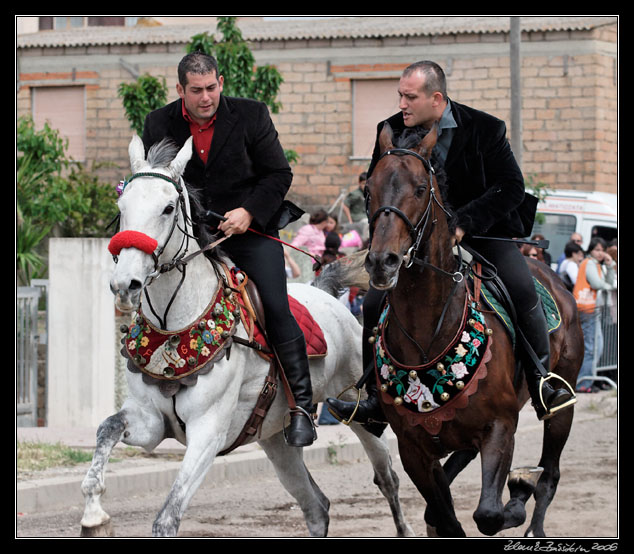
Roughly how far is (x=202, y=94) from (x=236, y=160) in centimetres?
48

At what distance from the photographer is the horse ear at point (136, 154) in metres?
6.53

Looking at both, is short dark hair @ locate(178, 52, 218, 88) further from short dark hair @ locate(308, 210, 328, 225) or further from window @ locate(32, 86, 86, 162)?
window @ locate(32, 86, 86, 162)

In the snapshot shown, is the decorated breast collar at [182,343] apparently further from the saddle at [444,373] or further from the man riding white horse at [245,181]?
the saddle at [444,373]

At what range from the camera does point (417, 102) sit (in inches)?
258

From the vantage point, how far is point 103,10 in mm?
9297

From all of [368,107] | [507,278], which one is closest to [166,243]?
[507,278]

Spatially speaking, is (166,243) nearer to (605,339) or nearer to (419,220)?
(419,220)

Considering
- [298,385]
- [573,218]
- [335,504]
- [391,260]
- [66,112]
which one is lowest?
[335,504]

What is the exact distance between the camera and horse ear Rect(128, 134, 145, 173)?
6527mm

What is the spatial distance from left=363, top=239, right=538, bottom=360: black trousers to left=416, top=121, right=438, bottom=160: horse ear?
1034 millimetres

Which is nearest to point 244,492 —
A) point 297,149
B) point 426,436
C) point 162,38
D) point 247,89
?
point 426,436

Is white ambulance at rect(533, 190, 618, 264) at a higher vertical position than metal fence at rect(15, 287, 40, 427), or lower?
higher

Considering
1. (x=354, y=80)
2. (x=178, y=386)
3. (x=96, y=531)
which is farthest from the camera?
(x=354, y=80)

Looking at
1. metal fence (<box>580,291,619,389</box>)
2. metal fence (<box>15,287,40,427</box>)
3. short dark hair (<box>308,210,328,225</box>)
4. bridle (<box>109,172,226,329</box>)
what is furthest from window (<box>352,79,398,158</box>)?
bridle (<box>109,172,226,329</box>)
